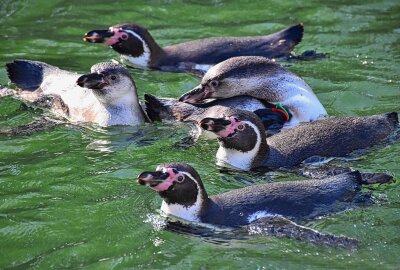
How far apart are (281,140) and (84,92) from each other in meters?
2.34

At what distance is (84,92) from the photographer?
10.1m

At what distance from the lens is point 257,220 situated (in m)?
7.20

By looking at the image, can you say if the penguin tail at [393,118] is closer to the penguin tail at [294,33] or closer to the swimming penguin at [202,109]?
the swimming penguin at [202,109]

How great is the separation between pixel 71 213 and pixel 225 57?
14.0 feet

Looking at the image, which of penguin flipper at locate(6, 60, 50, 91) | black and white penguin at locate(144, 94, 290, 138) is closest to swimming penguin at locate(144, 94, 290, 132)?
black and white penguin at locate(144, 94, 290, 138)

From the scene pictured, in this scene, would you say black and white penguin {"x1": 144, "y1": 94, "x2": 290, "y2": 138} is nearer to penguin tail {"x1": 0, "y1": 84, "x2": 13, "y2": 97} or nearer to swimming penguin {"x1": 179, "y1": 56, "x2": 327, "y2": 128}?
swimming penguin {"x1": 179, "y1": 56, "x2": 327, "y2": 128}

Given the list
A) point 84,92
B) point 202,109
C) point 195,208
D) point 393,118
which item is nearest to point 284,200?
point 195,208

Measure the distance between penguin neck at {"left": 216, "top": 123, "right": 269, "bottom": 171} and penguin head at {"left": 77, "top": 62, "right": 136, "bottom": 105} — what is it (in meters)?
1.51

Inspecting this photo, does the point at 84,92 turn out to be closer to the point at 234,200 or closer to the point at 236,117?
the point at 236,117

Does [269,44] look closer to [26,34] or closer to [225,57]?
[225,57]

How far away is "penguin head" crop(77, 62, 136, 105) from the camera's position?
9641mm

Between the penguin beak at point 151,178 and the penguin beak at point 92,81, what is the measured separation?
247 cm

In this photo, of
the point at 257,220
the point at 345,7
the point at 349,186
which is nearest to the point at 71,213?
the point at 257,220

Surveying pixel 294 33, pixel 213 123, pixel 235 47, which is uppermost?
pixel 213 123
